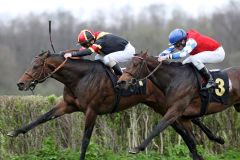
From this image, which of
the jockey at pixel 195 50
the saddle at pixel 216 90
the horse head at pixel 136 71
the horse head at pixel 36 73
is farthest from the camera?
the horse head at pixel 36 73

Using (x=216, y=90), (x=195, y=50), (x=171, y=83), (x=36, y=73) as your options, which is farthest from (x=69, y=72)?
(x=216, y=90)

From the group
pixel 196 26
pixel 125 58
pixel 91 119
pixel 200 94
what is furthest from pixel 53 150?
pixel 196 26

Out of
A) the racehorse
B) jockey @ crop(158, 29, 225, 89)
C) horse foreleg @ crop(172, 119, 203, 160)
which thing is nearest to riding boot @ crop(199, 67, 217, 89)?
jockey @ crop(158, 29, 225, 89)

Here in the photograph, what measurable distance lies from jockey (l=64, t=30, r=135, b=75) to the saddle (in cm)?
148

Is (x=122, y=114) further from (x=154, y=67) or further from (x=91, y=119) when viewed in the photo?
(x=154, y=67)

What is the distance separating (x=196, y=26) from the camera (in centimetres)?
3541

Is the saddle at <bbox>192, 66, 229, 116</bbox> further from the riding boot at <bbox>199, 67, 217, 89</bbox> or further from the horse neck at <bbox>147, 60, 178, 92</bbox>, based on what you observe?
the horse neck at <bbox>147, 60, 178, 92</bbox>

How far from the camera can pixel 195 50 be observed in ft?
26.7

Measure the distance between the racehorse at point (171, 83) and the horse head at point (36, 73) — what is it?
5.25ft

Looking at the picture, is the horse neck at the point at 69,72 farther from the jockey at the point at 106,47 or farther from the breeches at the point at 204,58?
the breeches at the point at 204,58

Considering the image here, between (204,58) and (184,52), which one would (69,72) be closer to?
(184,52)

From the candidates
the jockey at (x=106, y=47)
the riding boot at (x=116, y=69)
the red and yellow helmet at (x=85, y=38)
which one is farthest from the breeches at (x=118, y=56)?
the red and yellow helmet at (x=85, y=38)

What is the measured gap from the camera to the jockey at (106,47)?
871 centimetres

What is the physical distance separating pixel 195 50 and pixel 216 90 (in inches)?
28.3
